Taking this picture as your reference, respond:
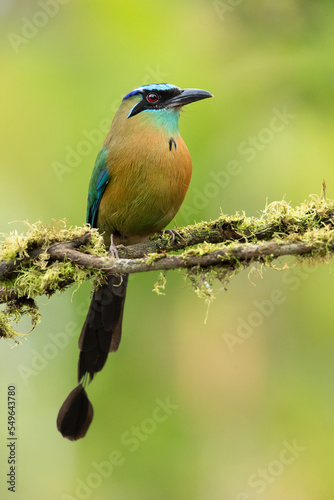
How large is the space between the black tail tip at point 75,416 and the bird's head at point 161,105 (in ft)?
5.11

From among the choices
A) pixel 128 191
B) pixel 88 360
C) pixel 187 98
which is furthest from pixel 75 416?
pixel 187 98

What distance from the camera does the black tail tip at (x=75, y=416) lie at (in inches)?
127

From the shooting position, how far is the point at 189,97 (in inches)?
138

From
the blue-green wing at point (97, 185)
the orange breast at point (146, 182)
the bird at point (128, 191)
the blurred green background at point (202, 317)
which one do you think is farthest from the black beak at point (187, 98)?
the blurred green background at point (202, 317)

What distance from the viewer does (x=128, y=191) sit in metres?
3.35

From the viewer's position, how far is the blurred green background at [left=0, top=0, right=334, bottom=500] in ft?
14.4

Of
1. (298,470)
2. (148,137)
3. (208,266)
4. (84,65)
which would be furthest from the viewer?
(84,65)

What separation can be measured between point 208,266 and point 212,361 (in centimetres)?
253

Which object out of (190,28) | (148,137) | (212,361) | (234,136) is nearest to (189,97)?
(148,137)

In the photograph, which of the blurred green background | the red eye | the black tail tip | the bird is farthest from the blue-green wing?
the black tail tip

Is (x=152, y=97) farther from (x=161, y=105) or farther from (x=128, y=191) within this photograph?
→ (x=128, y=191)

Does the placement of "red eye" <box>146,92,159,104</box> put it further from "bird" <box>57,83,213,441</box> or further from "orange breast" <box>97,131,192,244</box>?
"orange breast" <box>97,131,192,244</box>

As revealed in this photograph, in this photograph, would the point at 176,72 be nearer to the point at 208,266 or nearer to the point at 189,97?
the point at 189,97

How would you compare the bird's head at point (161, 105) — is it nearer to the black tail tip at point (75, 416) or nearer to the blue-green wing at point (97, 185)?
the blue-green wing at point (97, 185)
